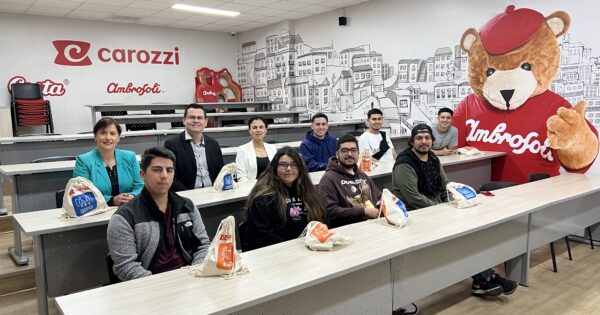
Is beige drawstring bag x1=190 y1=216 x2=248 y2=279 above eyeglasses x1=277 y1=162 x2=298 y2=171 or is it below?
below

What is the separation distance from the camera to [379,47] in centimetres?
679

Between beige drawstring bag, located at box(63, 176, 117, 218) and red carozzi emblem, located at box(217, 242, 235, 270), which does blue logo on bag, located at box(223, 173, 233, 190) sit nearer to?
beige drawstring bag, located at box(63, 176, 117, 218)

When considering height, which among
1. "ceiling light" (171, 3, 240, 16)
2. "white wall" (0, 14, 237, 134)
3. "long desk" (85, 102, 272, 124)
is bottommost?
"long desk" (85, 102, 272, 124)

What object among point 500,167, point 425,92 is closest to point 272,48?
point 425,92

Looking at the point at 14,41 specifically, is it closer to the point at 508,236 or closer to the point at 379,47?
the point at 379,47

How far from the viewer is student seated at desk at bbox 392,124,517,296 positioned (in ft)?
9.74

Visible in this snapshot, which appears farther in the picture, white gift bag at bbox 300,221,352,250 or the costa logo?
the costa logo

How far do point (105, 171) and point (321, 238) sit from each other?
5.45ft

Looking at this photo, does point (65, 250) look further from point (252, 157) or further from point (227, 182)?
point (252, 157)

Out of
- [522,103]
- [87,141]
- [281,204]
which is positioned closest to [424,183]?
[281,204]

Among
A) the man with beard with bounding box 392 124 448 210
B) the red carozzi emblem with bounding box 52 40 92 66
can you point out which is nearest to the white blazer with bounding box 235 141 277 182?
the man with beard with bounding box 392 124 448 210

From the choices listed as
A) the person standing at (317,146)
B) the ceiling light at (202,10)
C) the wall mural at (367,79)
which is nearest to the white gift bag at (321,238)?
the person standing at (317,146)

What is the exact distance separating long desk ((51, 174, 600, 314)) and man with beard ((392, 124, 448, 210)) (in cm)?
26

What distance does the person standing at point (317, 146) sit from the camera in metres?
4.32
